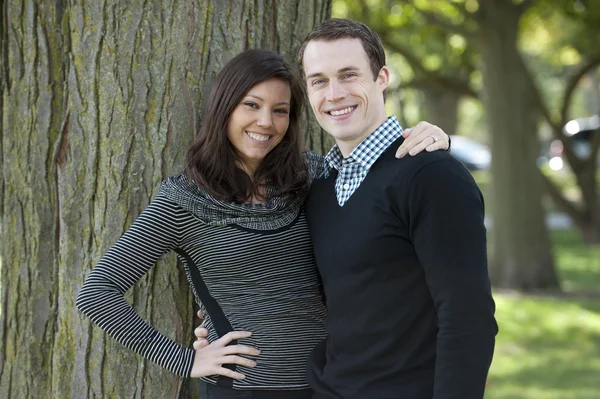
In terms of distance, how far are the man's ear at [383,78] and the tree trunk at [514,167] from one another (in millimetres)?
8683

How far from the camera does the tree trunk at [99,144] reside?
3.13 metres

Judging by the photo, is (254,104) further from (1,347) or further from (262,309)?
(1,347)

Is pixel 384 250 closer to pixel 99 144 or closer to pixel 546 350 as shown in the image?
pixel 99 144

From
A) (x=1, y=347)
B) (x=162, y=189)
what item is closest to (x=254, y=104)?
(x=162, y=189)

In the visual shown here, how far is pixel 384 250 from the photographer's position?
2.36 metres

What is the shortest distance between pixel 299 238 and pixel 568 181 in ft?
76.6

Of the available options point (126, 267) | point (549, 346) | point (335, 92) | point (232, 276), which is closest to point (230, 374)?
point (232, 276)

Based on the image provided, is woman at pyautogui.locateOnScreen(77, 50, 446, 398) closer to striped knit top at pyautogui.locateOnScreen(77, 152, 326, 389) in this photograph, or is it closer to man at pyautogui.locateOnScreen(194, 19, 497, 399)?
striped knit top at pyautogui.locateOnScreen(77, 152, 326, 389)

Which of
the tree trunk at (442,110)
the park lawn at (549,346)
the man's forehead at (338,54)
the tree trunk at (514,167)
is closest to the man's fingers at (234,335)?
the man's forehead at (338,54)

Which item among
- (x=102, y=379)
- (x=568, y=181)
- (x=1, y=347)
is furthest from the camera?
(x=568, y=181)

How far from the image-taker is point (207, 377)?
2.84m

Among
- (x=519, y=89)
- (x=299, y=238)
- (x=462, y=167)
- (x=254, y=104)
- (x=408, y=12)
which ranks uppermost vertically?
(x=408, y=12)

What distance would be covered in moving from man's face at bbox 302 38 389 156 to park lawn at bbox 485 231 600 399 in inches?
185

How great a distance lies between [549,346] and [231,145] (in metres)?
6.10
